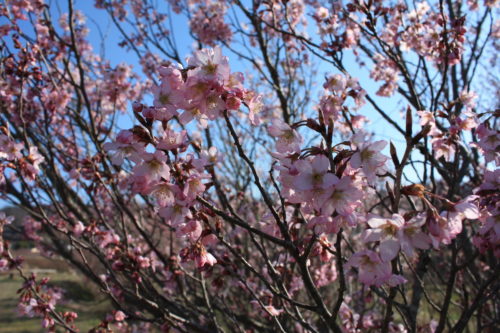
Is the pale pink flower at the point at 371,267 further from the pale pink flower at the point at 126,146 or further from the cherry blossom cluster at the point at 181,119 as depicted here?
the pale pink flower at the point at 126,146

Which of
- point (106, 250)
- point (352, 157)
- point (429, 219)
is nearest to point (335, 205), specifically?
point (352, 157)

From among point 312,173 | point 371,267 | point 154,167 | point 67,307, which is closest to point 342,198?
point 312,173

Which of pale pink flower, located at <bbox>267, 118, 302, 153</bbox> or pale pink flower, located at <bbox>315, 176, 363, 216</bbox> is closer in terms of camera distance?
pale pink flower, located at <bbox>315, 176, 363, 216</bbox>

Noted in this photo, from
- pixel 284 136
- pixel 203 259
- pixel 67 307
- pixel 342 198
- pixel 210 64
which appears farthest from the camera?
pixel 67 307

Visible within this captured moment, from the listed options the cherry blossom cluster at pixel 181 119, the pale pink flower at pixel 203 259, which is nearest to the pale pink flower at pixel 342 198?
the cherry blossom cluster at pixel 181 119

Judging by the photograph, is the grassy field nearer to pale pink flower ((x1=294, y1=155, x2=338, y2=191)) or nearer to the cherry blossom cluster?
the cherry blossom cluster

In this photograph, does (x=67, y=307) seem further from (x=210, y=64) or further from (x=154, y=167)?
(x=210, y=64)

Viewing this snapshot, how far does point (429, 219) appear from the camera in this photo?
107cm

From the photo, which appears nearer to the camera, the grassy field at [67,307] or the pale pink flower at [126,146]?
the pale pink flower at [126,146]

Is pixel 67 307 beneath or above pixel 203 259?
above

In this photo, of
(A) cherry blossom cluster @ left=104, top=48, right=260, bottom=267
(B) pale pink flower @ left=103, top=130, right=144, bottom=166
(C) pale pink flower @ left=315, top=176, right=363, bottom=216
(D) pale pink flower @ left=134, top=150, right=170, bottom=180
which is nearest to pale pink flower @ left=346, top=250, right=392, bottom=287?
(C) pale pink flower @ left=315, top=176, right=363, bottom=216

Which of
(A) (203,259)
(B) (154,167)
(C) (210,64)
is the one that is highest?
(C) (210,64)

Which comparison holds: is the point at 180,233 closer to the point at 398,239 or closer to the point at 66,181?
the point at 398,239

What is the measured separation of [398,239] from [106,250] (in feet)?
10.6
